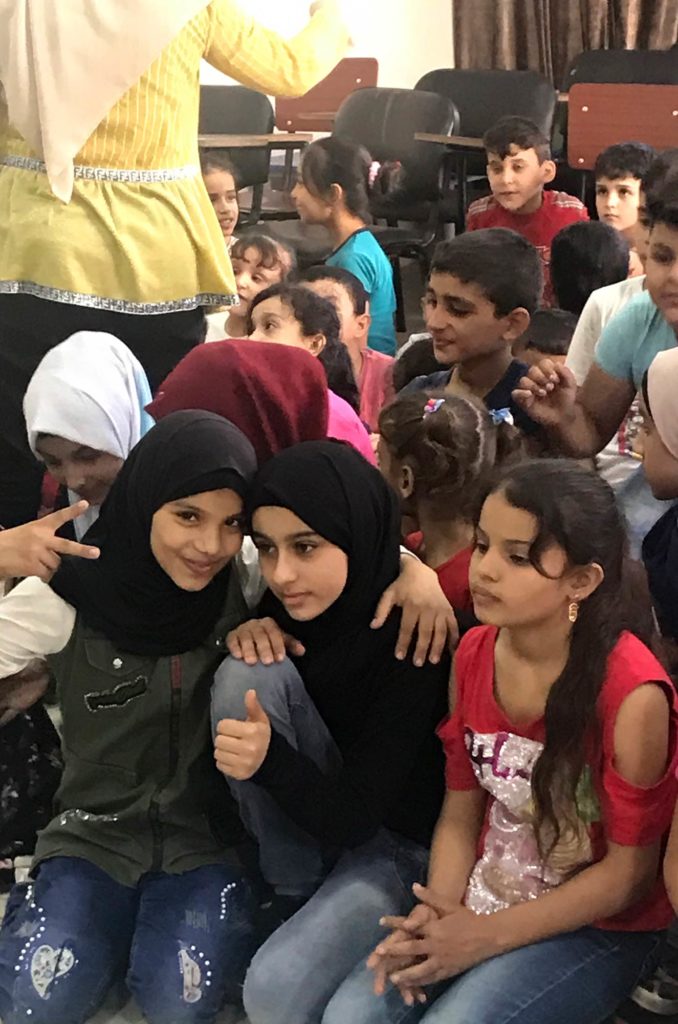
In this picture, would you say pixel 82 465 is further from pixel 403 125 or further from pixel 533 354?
pixel 403 125

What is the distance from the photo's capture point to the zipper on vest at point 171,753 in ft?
4.81

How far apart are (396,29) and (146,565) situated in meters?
4.81

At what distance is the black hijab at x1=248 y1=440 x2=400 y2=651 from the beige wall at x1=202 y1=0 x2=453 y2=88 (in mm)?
4516

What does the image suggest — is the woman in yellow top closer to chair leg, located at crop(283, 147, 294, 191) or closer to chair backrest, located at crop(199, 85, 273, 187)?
chair backrest, located at crop(199, 85, 273, 187)

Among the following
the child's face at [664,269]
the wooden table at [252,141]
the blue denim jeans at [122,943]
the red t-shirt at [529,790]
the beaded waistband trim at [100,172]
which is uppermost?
the beaded waistband trim at [100,172]

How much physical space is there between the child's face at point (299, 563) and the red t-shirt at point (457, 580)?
8.1 inches

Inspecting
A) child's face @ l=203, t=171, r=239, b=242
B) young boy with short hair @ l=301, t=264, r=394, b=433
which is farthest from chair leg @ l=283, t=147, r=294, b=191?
young boy with short hair @ l=301, t=264, r=394, b=433

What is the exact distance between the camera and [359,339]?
2738mm

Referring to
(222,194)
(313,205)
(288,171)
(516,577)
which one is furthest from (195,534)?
(288,171)

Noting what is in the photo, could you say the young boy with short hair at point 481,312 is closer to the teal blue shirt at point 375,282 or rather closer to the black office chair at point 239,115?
the teal blue shirt at point 375,282

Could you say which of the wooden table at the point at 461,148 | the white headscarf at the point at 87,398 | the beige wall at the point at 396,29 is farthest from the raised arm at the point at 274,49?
the beige wall at the point at 396,29

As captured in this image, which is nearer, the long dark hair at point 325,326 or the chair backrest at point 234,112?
the long dark hair at point 325,326

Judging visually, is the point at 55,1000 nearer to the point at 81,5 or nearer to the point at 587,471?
the point at 587,471

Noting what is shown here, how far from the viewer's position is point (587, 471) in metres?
1.30
